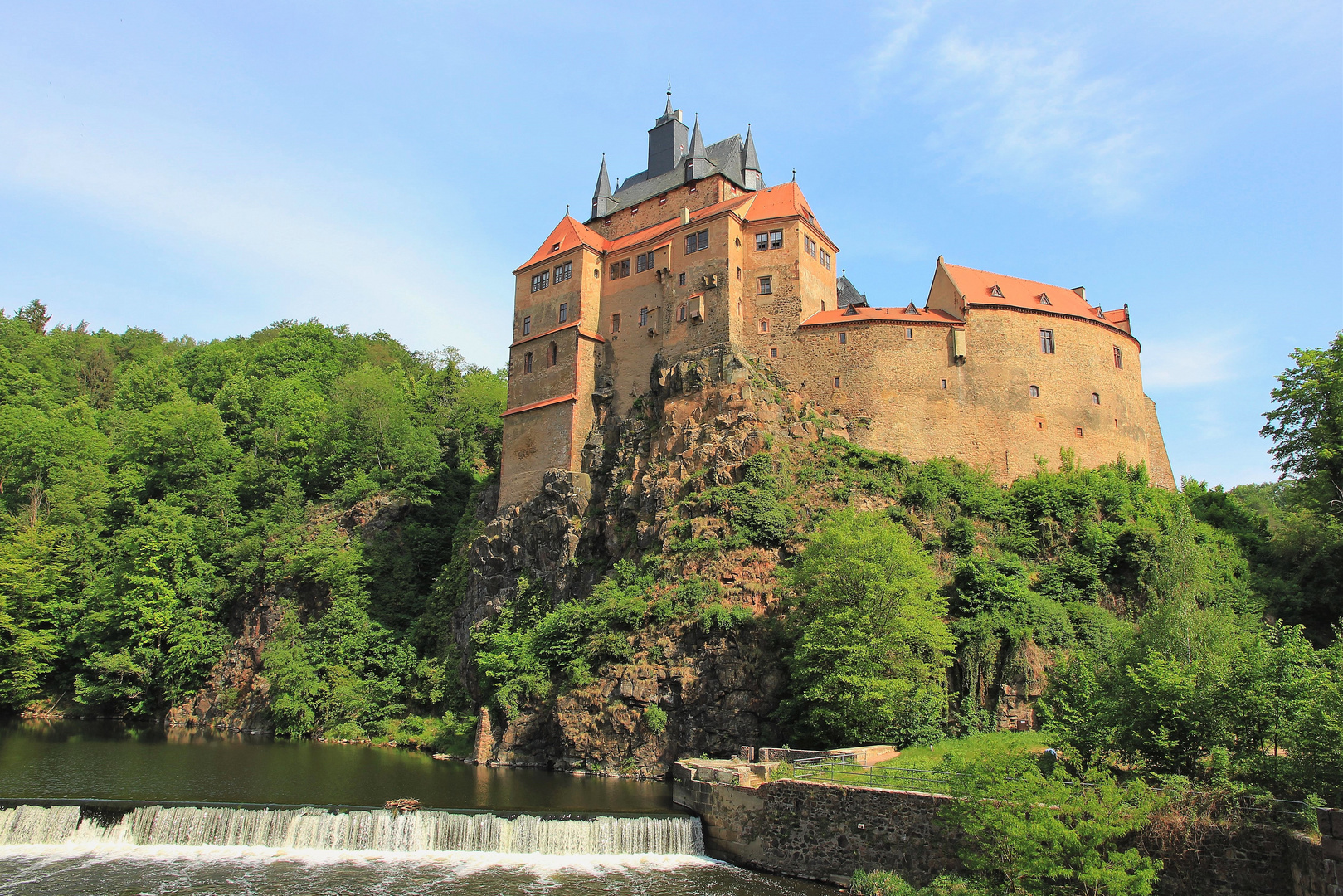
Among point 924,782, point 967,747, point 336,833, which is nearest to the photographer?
point 924,782

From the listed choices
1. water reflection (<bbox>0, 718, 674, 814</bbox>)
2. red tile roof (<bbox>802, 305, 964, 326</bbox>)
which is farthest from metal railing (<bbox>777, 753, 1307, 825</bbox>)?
red tile roof (<bbox>802, 305, 964, 326</bbox>)

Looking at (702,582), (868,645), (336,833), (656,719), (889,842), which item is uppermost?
(702,582)

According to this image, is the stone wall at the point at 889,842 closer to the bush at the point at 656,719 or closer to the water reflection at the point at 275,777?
the water reflection at the point at 275,777

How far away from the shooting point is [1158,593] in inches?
1374

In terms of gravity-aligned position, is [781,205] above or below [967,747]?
above

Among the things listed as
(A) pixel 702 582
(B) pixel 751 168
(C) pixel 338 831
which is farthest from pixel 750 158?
(C) pixel 338 831

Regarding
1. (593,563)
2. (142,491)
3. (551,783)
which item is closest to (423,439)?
(142,491)

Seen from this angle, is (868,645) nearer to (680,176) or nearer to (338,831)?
(338,831)

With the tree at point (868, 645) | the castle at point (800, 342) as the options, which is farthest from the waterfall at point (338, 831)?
the castle at point (800, 342)

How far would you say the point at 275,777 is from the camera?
109 ft

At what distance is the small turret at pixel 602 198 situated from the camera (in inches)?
2361

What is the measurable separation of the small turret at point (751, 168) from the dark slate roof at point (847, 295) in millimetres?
10160

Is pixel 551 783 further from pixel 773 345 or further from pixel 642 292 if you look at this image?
pixel 642 292

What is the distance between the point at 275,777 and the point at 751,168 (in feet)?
137
